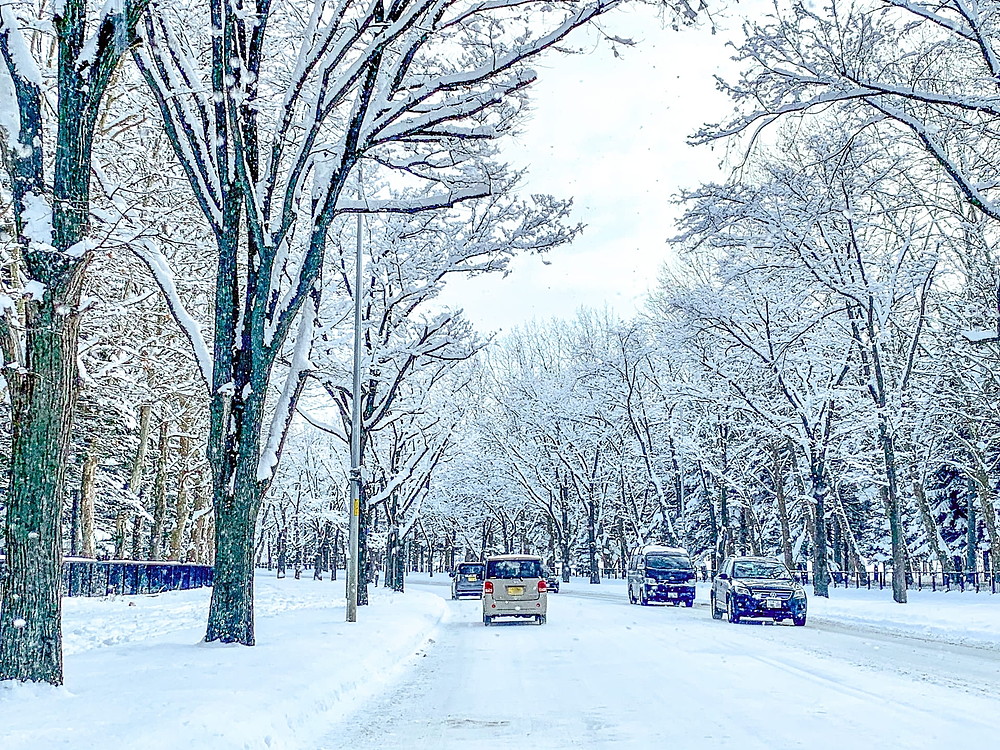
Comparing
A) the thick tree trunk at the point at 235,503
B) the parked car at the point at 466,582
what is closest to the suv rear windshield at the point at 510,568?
the thick tree trunk at the point at 235,503

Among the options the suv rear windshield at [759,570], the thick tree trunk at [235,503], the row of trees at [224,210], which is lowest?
the suv rear windshield at [759,570]

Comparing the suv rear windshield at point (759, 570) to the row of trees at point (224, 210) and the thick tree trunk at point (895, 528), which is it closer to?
the thick tree trunk at point (895, 528)

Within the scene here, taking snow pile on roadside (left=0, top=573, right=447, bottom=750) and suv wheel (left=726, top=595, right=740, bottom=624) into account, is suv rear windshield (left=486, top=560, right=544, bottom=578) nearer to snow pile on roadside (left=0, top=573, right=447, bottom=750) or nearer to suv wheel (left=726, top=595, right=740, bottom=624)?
suv wheel (left=726, top=595, right=740, bottom=624)

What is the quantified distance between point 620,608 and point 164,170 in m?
21.0

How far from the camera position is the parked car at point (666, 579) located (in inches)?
1444

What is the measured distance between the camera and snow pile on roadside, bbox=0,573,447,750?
7.73m

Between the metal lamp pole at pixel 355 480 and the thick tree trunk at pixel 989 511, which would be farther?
the thick tree trunk at pixel 989 511

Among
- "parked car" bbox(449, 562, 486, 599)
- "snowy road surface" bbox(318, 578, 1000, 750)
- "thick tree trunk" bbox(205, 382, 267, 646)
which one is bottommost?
"parked car" bbox(449, 562, 486, 599)

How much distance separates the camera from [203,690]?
9.90m

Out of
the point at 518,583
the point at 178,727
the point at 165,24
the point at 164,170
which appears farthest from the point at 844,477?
the point at 178,727

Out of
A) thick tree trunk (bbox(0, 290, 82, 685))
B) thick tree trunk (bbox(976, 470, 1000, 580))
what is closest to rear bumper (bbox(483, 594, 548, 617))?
thick tree trunk (bbox(0, 290, 82, 685))

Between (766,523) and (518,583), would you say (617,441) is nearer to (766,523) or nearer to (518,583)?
(766,523)

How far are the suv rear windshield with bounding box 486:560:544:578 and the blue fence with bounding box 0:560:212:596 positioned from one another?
13012 millimetres

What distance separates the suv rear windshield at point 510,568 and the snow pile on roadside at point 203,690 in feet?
23.7
